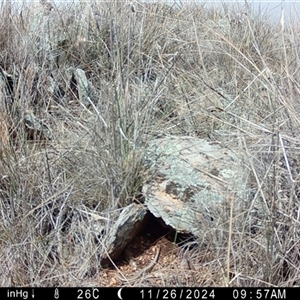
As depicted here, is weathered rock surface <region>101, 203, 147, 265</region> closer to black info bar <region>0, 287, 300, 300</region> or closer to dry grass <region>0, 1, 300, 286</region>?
dry grass <region>0, 1, 300, 286</region>

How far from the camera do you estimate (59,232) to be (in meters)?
Answer: 1.61

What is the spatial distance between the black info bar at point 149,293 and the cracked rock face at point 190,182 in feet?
0.72

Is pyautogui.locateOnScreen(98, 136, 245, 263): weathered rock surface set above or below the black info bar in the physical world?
above

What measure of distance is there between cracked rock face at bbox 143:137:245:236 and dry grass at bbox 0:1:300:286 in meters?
0.05

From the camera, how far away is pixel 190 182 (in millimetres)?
1646

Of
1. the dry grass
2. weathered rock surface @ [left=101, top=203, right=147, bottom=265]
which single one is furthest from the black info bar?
weathered rock surface @ [left=101, top=203, right=147, bottom=265]

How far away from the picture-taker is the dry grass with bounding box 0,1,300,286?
1411 millimetres

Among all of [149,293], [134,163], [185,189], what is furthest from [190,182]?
[149,293]

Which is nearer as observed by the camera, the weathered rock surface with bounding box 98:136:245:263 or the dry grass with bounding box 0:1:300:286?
the dry grass with bounding box 0:1:300:286

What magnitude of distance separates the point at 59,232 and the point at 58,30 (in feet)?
5.23

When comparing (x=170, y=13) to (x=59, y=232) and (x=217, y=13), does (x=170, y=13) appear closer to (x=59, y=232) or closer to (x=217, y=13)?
(x=217, y=13)

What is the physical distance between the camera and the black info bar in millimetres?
1322

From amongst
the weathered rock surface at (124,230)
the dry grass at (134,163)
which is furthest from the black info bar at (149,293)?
the weathered rock surface at (124,230)

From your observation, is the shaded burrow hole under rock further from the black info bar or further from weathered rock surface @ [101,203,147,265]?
the black info bar
